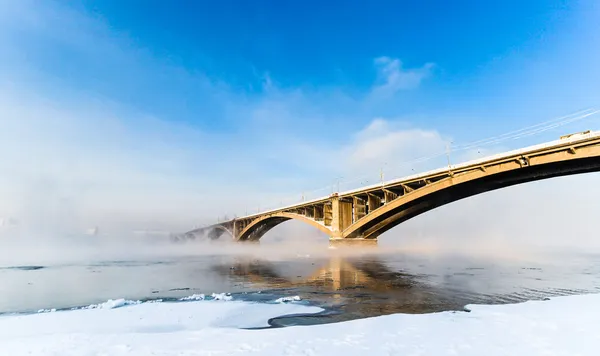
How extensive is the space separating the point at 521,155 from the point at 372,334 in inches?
1343

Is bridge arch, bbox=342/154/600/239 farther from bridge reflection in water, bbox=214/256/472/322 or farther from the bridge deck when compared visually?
bridge reflection in water, bbox=214/256/472/322

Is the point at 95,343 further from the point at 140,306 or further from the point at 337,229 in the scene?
the point at 337,229

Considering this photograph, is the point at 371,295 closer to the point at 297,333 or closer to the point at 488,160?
the point at 297,333

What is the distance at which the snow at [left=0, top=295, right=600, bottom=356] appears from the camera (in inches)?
250

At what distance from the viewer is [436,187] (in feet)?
140

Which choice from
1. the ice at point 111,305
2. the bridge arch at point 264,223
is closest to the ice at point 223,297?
the ice at point 111,305

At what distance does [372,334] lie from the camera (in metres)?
7.41

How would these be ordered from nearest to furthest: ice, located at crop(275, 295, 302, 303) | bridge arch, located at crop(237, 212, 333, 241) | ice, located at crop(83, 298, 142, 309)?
ice, located at crop(83, 298, 142, 309) → ice, located at crop(275, 295, 302, 303) → bridge arch, located at crop(237, 212, 333, 241)

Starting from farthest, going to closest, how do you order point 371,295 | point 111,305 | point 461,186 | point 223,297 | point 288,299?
point 461,186
point 371,295
point 223,297
point 288,299
point 111,305

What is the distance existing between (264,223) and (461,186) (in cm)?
6911

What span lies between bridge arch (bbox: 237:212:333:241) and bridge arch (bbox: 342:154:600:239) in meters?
12.9

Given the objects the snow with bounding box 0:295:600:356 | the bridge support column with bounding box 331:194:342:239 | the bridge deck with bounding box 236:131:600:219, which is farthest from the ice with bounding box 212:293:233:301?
the bridge support column with bounding box 331:194:342:239

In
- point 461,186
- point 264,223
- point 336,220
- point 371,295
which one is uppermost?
point 461,186

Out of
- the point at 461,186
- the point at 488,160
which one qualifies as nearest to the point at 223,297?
the point at 488,160
